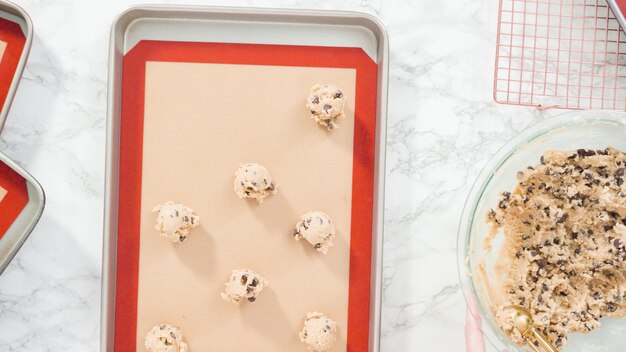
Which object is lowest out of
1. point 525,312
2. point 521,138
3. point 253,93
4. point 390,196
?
point 525,312

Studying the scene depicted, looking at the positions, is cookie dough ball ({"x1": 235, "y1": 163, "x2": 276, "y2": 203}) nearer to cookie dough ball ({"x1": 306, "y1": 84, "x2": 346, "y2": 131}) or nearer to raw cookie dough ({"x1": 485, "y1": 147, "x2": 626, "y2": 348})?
cookie dough ball ({"x1": 306, "y1": 84, "x2": 346, "y2": 131})

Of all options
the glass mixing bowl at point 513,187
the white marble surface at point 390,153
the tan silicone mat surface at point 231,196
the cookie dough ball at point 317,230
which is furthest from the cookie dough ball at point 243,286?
the glass mixing bowl at point 513,187

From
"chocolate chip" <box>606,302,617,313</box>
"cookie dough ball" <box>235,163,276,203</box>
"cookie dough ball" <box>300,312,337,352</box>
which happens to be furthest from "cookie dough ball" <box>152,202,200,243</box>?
"chocolate chip" <box>606,302,617,313</box>

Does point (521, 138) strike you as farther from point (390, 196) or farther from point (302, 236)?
point (302, 236)

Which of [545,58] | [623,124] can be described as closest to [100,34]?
[545,58]

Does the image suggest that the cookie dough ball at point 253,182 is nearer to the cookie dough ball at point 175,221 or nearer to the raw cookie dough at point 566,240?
the cookie dough ball at point 175,221
